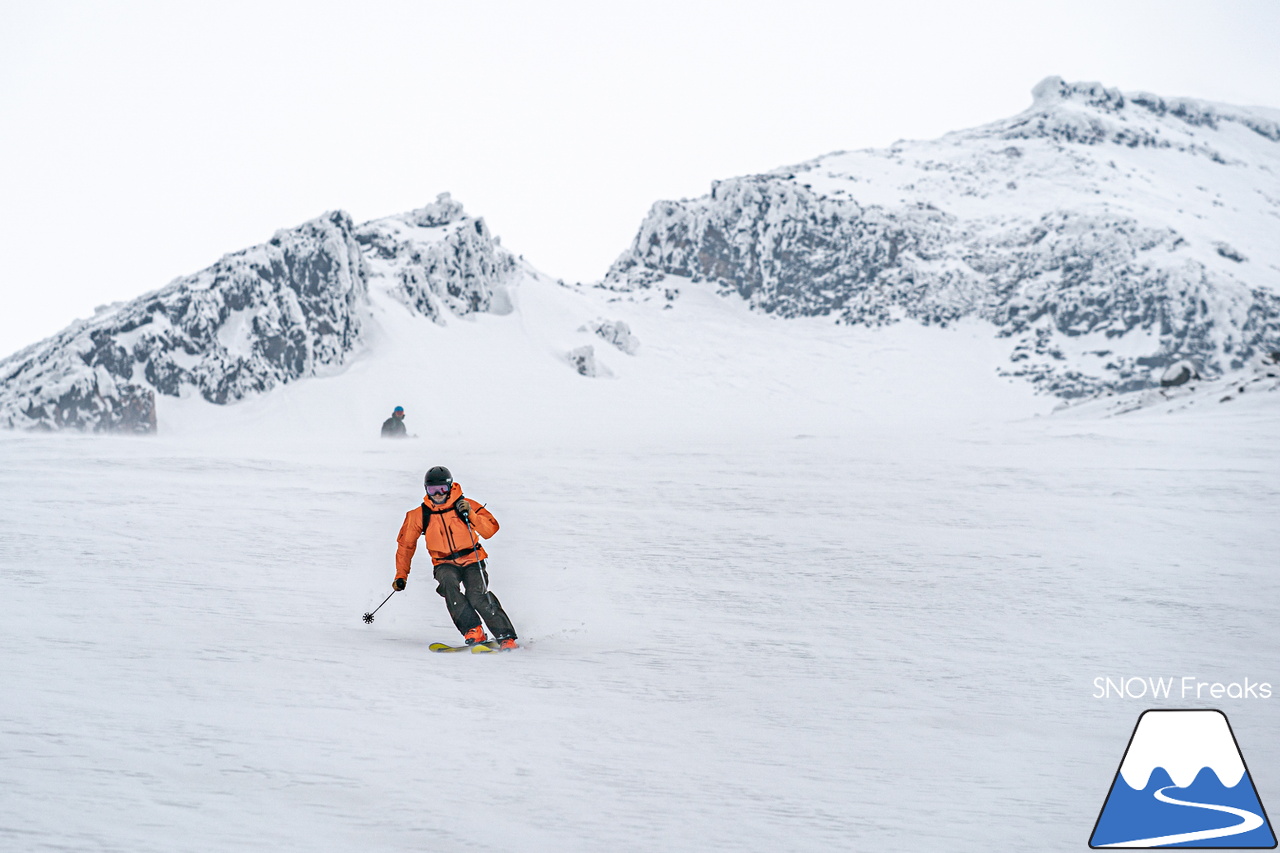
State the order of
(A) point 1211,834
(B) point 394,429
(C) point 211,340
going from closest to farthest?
(A) point 1211,834
(B) point 394,429
(C) point 211,340

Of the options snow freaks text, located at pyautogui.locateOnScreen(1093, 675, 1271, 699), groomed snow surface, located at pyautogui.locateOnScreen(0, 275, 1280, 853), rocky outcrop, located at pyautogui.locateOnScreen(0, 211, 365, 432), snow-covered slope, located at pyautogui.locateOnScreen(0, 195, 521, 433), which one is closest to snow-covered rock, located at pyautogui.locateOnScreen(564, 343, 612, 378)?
snow-covered slope, located at pyautogui.locateOnScreen(0, 195, 521, 433)

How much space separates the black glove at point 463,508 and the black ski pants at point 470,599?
360 millimetres

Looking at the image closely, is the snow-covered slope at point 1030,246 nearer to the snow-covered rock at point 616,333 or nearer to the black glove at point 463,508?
the snow-covered rock at point 616,333

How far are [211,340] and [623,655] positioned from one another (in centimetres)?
3369

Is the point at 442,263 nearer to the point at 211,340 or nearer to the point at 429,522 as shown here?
the point at 211,340

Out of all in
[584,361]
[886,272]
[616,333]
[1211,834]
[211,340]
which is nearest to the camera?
[1211,834]

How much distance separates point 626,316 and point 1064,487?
50.4 meters

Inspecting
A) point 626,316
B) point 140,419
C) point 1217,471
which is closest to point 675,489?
point 1217,471

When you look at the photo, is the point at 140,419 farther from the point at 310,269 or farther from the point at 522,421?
the point at 522,421

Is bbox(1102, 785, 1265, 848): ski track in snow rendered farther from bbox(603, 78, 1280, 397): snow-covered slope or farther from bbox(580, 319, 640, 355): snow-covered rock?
bbox(603, 78, 1280, 397): snow-covered slope

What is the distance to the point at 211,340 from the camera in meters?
34.8

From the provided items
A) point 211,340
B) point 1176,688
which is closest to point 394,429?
point 1176,688

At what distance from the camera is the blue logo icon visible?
405 centimetres

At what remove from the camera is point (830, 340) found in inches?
2653
